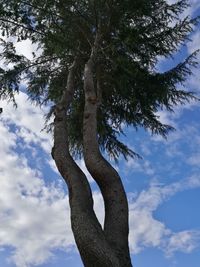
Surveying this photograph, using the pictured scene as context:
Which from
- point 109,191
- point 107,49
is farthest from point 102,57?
point 109,191

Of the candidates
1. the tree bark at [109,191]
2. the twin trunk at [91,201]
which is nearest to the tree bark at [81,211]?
the twin trunk at [91,201]

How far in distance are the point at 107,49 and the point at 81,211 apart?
5.85 metres

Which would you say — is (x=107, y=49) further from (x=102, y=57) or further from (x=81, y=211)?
(x=81, y=211)

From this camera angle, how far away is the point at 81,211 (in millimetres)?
7508

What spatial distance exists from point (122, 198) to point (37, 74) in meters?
6.69

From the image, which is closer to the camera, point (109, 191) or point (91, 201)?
point (91, 201)

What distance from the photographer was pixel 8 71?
12.5 metres

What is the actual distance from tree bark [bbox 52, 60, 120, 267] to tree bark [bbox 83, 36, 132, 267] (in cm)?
30

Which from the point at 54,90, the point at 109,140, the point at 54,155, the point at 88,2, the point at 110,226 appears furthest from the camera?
the point at 109,140

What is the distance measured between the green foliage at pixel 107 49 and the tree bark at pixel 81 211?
305 cm

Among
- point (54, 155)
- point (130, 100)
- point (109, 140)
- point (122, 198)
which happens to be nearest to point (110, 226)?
point (122, 198)

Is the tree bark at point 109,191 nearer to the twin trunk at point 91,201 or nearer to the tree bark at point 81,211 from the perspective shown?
the twin trunk at point 91,201

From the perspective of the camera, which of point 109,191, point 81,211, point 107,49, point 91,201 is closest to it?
point 81,211

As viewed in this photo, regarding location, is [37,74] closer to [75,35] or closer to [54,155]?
[75,35]
